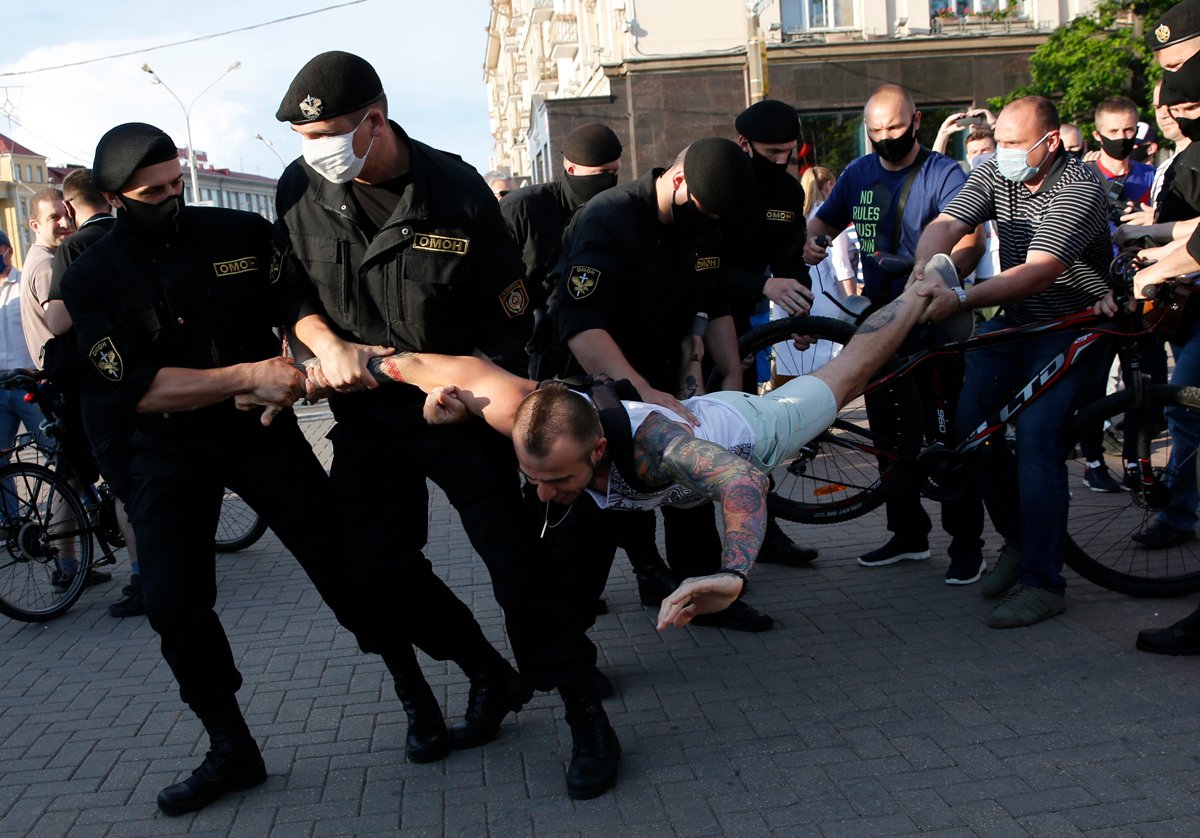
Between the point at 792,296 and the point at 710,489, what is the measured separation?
7.02 ft

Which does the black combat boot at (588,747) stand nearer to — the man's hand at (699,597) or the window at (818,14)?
the man's hand at (699,597)

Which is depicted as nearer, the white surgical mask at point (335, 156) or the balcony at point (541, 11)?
the white surgical mask at point (335, 156)

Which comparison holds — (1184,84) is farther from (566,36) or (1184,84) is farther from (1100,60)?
(566,36)

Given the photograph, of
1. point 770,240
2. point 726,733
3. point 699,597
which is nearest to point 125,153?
point 699,597

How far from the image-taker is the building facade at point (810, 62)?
22656mm

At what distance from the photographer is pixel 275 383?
10.8 feet

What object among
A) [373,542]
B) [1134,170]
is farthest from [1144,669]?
[1134,170]

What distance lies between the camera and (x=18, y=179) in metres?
94.1

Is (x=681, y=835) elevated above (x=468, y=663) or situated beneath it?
situated beneath

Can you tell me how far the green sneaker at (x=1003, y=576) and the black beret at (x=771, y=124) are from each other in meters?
2.10

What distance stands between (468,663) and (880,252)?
287 centimetres

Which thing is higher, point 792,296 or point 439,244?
point 439,244

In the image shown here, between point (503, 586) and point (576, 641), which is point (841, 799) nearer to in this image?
point (576, 641)

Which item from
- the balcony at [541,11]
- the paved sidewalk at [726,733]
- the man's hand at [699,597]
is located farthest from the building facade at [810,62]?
the man's hand at [699,597]
